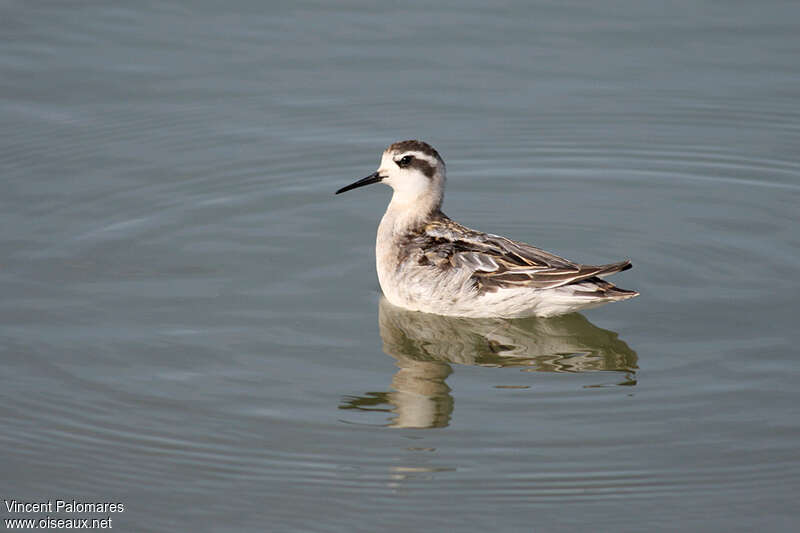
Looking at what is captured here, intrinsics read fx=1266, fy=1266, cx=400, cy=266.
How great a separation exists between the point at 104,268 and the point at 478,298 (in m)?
3.65

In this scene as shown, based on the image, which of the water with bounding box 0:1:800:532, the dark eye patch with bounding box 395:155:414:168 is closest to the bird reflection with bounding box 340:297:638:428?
the water with bounding box 0:1:800:532

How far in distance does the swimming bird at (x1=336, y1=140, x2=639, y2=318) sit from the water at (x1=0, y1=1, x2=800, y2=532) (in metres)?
0.26

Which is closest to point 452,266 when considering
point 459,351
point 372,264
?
point 459,351

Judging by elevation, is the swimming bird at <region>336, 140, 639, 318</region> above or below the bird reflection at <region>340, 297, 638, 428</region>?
above

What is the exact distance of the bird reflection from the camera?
9.91 metres

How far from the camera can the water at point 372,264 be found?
8.78 metres

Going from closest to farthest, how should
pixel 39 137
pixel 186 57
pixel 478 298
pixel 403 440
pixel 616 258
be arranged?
1. pixel 403 440
2. pixel 478 298
3. pixel 616 258
4. pixel 39 137
5. pixel 186 57

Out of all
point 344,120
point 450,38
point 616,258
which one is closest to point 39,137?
point 344,120

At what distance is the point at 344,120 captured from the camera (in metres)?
15.4

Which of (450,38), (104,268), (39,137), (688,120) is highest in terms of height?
(450,38)

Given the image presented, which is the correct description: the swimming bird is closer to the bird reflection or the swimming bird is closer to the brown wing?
the brown wing

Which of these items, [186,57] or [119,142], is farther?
[186,57]

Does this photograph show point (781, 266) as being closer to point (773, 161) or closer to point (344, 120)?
point (773, 161)

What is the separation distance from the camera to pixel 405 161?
1253 centimetres
